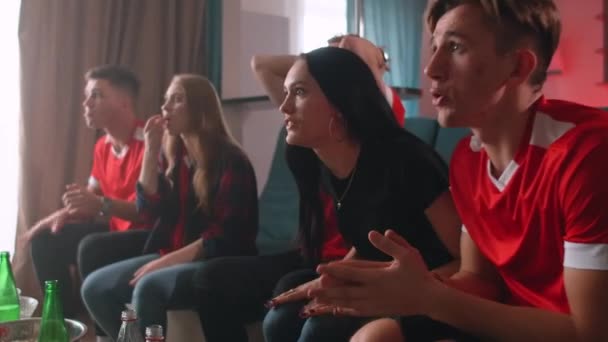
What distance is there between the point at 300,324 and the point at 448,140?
2.96ft

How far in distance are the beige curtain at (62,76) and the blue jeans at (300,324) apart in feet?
6.05

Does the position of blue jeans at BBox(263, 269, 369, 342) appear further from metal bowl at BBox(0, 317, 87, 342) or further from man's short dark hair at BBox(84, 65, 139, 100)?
man's short dark hair at BBox(84, 65, 139, 100)

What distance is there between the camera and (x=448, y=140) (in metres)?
2.17

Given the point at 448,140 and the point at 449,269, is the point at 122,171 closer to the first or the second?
the point at 448,140

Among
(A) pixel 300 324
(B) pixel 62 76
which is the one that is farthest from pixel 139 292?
(B) pixel 62 76

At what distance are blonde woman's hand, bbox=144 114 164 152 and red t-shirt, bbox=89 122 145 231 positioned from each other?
8.3 inches

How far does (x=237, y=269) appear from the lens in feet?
6.33

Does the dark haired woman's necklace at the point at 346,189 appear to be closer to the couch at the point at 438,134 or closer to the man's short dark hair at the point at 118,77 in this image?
the couch at the point at 438,134

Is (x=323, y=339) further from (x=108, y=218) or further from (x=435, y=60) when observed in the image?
(x=108, y=218)

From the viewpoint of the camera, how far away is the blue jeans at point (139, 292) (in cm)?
199

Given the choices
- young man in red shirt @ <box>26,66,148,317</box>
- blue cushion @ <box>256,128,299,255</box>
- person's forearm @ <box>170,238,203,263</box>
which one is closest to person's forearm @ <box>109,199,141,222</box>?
young man in red shirt @ <box>26,66,148,317</box>

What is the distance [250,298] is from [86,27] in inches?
76.0

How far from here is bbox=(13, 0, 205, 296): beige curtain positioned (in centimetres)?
311

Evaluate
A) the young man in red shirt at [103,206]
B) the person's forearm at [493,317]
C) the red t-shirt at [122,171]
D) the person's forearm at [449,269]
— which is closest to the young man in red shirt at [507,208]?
the person's forearm at [493,317]
